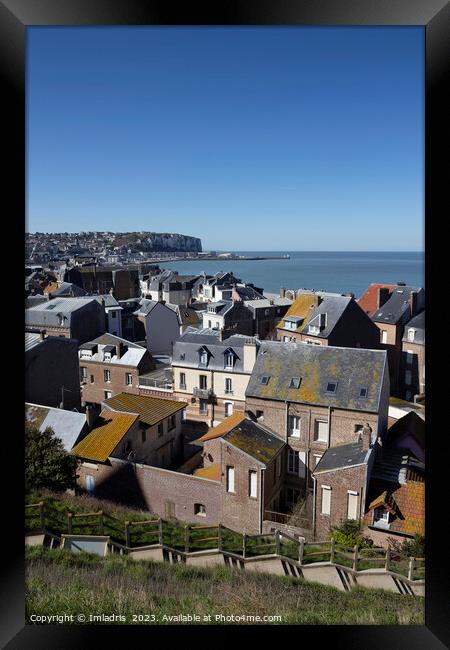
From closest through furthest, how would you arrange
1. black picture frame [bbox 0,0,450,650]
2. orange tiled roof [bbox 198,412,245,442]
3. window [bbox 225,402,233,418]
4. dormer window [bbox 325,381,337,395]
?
black picture frame [bbox 0,0,450,650]
orange tiled roof [bbox 198,412,245,442]
dormer window [bbox 325,381,337,395]
window [bbox 225,402,233,418]

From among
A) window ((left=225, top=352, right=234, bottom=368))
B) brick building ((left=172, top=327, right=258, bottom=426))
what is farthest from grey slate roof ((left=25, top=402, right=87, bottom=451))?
window ((left=225, top=352, right=234, bottom=368))

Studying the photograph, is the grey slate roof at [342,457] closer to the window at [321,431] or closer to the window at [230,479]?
the window at [321,431]

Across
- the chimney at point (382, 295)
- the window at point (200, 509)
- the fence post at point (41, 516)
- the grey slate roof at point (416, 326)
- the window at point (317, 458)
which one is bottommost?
the window at point (200, 509)

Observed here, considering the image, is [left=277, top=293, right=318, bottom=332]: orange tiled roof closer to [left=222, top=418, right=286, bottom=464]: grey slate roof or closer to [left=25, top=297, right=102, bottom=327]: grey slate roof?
[left=25, top=297, right=102, bottom=327]: grey slate roof

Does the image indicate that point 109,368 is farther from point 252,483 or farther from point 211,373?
point 252,483

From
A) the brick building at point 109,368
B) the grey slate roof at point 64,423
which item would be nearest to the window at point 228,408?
the brick building at point 109,368
